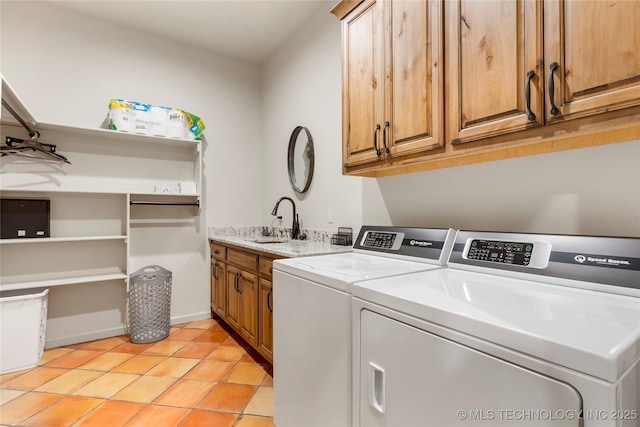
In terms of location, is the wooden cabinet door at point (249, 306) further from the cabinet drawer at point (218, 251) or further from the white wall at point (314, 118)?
the white wall at point (314, 118)

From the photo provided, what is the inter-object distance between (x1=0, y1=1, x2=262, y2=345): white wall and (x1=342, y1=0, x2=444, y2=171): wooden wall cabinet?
2034mm

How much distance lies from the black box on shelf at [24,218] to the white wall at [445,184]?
2076 millimetres

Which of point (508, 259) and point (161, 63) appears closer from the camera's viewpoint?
point (508, 259)

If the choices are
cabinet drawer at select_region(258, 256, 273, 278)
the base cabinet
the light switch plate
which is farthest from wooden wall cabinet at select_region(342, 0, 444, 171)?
the light switch plate

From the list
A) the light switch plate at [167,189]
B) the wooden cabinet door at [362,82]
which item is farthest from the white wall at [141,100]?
the wooden cabinet door at [362,82]

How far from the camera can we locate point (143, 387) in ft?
6.64

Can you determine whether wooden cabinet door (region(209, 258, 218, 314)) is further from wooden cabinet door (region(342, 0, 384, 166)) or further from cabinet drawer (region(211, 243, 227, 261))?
wooden cabinet door (region(342, 0, 384, 166))

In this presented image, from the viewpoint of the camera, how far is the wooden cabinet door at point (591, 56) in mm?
844

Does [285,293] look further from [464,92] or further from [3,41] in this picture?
[3,41]

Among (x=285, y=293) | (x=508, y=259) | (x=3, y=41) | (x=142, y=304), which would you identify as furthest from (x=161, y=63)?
(x=508, y=259)

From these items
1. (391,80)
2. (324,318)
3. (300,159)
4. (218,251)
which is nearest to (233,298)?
(218,251)

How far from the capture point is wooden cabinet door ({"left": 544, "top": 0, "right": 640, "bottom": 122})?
0.84 meters

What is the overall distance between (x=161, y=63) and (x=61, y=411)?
305cm

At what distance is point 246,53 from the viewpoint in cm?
350
